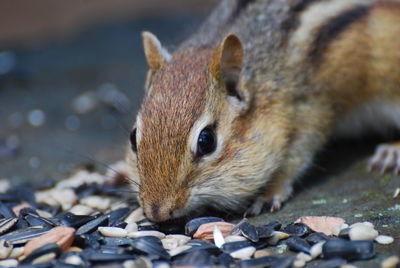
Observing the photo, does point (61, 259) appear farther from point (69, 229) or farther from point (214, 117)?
point (214, 117)

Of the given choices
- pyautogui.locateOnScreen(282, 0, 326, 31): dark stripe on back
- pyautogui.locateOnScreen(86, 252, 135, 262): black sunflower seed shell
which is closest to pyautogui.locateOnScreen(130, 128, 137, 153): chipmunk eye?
pyautogui.locateOnScreen(86, 252, 135, 262): black sunflower seed shell

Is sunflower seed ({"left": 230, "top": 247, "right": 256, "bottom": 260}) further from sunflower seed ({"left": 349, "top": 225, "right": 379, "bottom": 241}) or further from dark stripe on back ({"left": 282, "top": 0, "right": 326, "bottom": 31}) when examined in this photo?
dark stripe on back ({"left": 282, "top": 0, "right": 326, "bottom": 31})

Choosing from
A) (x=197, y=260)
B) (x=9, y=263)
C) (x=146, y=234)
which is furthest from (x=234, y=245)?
(x=9, y=263)

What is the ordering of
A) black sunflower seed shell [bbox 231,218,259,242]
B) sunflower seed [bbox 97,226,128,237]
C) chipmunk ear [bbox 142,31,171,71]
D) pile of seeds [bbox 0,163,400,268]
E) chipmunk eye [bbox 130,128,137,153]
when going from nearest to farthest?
pile of seeds [bbox 0,163,400,268] → black sunflower seed shell [bbox 231,218,259,242] → sunflower seed [bbox 97,226,128,237] → chipmunk eye [bbox 130,128,137,153] → chipmunk ear [bbox 142,31,171,71]

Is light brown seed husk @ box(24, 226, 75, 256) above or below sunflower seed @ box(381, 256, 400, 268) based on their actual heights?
above

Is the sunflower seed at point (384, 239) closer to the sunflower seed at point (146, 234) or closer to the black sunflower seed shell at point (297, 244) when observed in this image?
the black sunflower seed shell at point (297, 244)

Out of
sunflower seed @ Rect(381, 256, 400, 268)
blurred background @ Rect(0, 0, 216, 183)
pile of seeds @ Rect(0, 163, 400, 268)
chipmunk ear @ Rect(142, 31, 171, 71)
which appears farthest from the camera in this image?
blurred background @ Rect(0, 0, 216, 183)

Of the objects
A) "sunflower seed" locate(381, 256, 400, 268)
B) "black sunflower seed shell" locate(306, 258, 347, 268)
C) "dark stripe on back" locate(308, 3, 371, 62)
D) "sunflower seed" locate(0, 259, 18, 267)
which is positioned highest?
"dark stripe on back" locate(308, 3, 371, 62)
